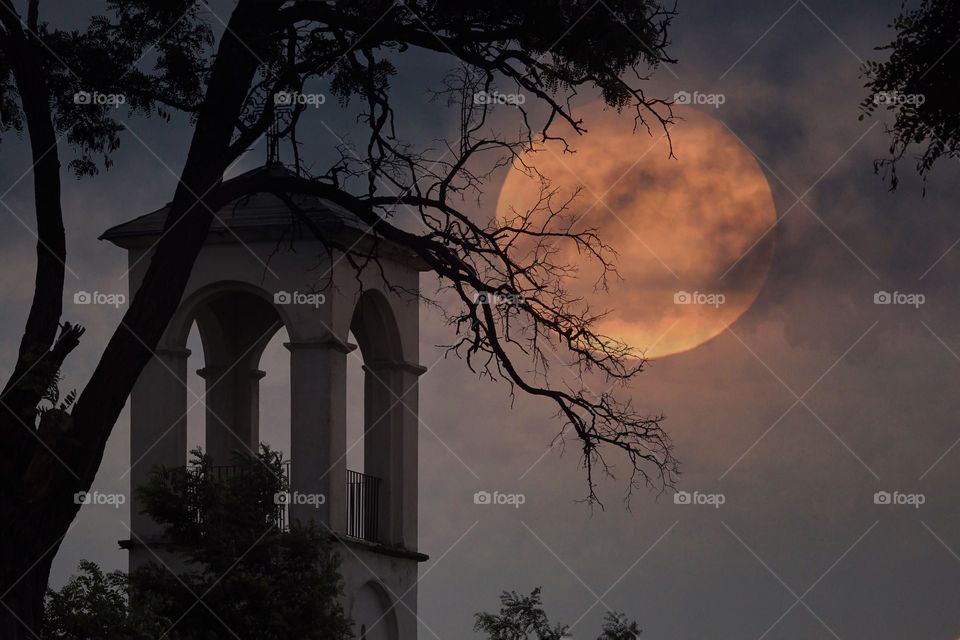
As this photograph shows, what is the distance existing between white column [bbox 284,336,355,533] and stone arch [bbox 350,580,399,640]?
1.18 metres

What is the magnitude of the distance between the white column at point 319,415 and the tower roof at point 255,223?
5.05 ft

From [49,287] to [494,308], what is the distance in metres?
3.82

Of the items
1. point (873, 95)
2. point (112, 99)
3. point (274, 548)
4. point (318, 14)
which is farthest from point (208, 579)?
point (873, 95)

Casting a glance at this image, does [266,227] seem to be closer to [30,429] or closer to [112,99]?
[112,99]

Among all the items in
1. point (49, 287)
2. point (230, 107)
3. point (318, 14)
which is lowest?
point (49, 287)

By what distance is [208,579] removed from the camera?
20.0m

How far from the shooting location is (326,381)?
24.9 meters

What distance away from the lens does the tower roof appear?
2405 centimetres

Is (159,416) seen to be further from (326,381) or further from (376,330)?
(376,330)

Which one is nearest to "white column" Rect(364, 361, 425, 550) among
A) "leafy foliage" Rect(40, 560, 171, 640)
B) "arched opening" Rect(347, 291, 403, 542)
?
"arched opening" Rect(347, 291, 403, 542)

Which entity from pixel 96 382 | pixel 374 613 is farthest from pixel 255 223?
pixel 96 382

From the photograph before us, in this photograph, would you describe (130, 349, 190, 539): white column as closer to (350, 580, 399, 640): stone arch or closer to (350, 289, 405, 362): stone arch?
(350, 289, 405, 362): stone arch
